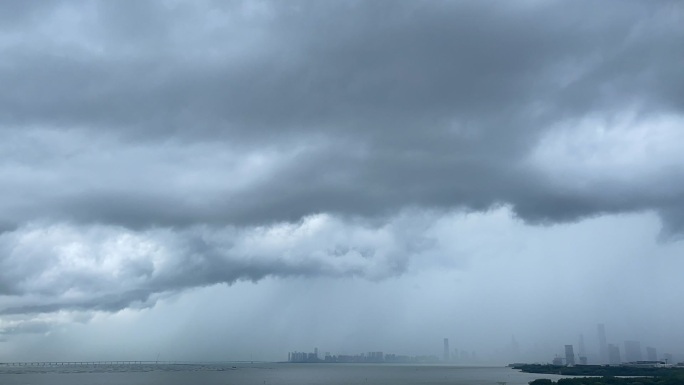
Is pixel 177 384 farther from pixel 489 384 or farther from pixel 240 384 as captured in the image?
pixel 489 384

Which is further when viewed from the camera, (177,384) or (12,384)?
(12,384)

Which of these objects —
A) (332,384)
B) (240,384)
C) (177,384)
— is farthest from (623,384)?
(177,384)

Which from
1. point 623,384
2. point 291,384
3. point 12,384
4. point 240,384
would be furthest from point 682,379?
point 12,384

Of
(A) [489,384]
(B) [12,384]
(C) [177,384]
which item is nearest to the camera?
(A) [489,384]

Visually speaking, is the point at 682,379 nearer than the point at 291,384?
Yes

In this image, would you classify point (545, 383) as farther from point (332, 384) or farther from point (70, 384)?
point (70, 384)

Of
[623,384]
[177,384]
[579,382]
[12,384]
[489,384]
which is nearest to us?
[623,384]

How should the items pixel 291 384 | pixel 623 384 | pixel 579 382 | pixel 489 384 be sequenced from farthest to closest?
pixel 291 384
pixel 489 384
pixel 579 382
pixel 623 384

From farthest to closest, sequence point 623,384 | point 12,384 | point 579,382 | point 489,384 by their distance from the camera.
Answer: point 12,384
point 489,384
point 579,382
point 623,384
